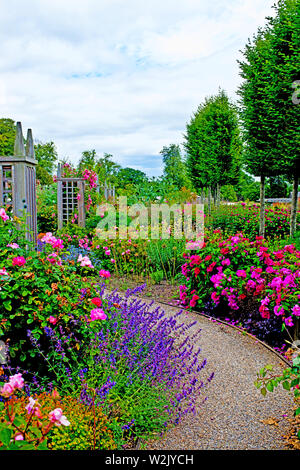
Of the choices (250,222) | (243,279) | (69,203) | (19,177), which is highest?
(19,177)

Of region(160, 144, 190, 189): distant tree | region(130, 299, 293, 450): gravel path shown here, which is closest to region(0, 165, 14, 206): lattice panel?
region(130, 299, 293, 450): gravel path

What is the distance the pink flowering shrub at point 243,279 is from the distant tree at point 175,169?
1198 centimetres

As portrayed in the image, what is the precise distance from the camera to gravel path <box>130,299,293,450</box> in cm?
218

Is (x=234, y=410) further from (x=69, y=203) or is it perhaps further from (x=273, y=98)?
(x=69, y=203)

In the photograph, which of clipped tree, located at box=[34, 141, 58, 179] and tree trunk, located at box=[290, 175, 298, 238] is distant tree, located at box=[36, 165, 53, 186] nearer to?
clipped tree, located at box=[34, 141, 58, 179]

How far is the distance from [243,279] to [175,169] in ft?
64.3

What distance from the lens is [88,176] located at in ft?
35.6

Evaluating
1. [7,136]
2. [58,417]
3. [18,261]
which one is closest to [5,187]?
[18,261]

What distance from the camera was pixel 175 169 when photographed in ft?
76.3

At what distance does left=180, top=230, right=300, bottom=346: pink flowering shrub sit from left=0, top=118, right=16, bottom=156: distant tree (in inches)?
926

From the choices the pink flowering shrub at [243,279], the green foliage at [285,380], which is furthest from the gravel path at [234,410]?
the pink flowering shrub at [243,279]

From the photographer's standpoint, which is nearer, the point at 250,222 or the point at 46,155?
the point at 250,222

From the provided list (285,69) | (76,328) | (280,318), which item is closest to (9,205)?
(76,328)

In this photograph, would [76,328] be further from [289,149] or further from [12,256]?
[289,149]
